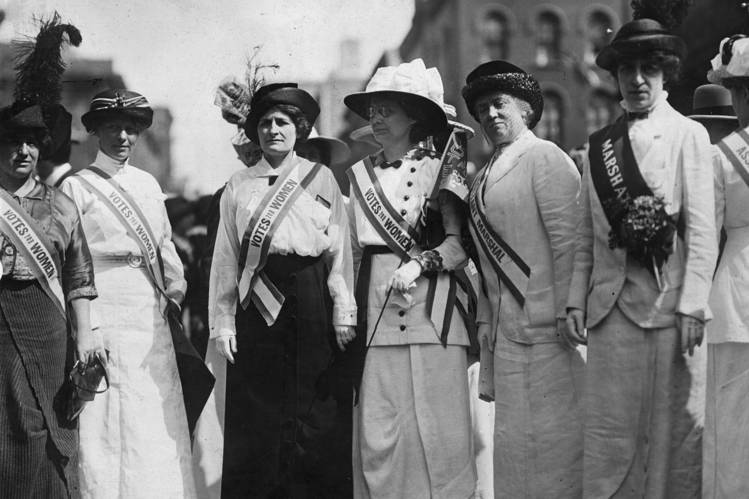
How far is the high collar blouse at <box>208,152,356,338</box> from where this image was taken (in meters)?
5.89

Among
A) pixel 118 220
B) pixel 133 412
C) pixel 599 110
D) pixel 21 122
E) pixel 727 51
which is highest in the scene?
pixel 599 110

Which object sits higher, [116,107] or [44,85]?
[44,85]

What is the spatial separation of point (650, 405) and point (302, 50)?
466 cm

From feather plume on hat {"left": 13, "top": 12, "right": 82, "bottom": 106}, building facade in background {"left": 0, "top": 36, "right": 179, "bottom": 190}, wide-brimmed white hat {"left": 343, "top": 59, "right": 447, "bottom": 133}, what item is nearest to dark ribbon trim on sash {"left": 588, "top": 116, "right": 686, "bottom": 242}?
wide-brimmed white hat {"left": 343, "top": 59, "right": 447, "bottom": 133}

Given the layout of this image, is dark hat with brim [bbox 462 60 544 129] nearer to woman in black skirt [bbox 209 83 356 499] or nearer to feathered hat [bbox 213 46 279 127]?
woman in black skirt [bbox 209 83 356 499]

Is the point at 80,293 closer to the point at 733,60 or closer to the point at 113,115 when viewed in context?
the point at 113,115

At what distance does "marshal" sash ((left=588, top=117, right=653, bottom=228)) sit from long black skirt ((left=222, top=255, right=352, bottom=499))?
1766 millimetres

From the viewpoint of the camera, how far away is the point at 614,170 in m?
4.91

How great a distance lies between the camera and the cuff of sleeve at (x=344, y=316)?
227 inches

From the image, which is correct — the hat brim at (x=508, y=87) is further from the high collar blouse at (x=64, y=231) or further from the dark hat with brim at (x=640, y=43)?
the high collar blouse at (x=64, y=231)

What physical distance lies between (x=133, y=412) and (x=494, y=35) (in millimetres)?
17626

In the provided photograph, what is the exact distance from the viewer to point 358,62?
8602 mm

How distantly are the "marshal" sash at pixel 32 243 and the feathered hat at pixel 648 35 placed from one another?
305cm

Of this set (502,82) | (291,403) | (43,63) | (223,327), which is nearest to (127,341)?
(223,327)
